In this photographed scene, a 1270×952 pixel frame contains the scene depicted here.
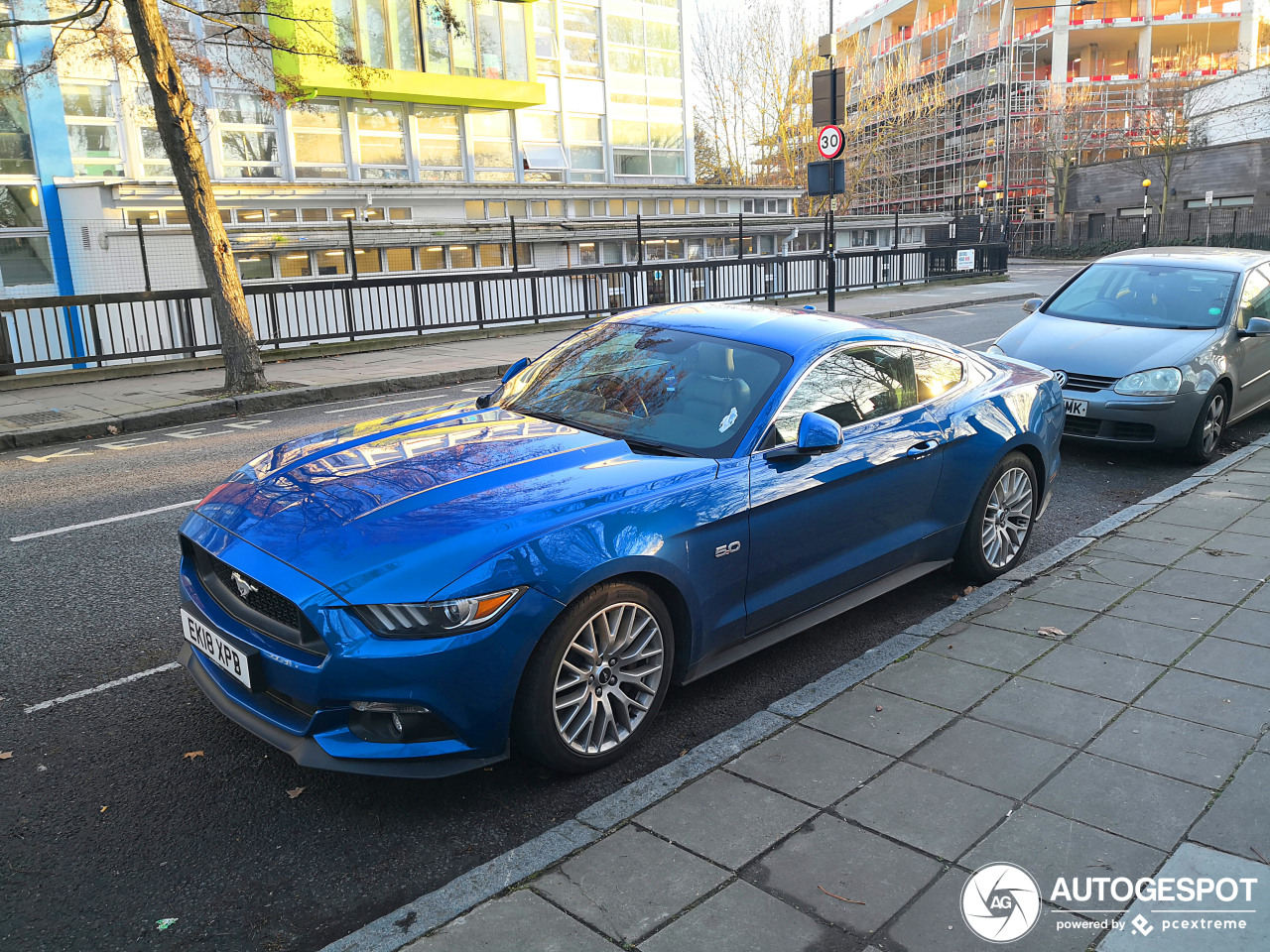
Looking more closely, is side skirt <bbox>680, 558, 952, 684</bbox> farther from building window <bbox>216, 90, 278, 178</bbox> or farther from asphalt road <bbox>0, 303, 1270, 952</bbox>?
building window <bbox>216, 90, 278, 178</bbox>

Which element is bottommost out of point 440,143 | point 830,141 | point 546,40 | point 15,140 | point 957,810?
point 957,810

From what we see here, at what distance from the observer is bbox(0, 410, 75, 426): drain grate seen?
1080 centimetres

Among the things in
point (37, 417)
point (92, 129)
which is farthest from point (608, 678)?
point (92, 129)

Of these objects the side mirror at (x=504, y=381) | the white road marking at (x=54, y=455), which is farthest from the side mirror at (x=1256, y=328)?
the white road marking at (x=54, y=455)

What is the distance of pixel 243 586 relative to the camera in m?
3.34

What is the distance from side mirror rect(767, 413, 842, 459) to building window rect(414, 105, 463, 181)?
1160 inches

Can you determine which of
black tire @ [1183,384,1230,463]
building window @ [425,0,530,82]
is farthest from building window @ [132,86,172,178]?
black tire @ [1183,384,1230,463]

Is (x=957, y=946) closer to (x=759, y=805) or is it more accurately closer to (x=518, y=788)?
(x=759, y=805)

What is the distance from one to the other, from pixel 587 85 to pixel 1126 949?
121ft

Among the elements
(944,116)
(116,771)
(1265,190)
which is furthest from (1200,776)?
(944,116)

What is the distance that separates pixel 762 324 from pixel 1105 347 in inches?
193

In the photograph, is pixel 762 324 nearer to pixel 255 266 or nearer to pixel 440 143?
pixel 255 266

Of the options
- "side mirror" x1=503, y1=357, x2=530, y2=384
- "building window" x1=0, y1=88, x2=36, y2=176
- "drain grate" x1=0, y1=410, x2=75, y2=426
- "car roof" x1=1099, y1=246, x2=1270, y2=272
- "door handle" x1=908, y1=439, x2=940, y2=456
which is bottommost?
"drain grate" x1=0, y1=410, x2=75, y2=426

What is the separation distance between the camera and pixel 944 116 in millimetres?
69438
